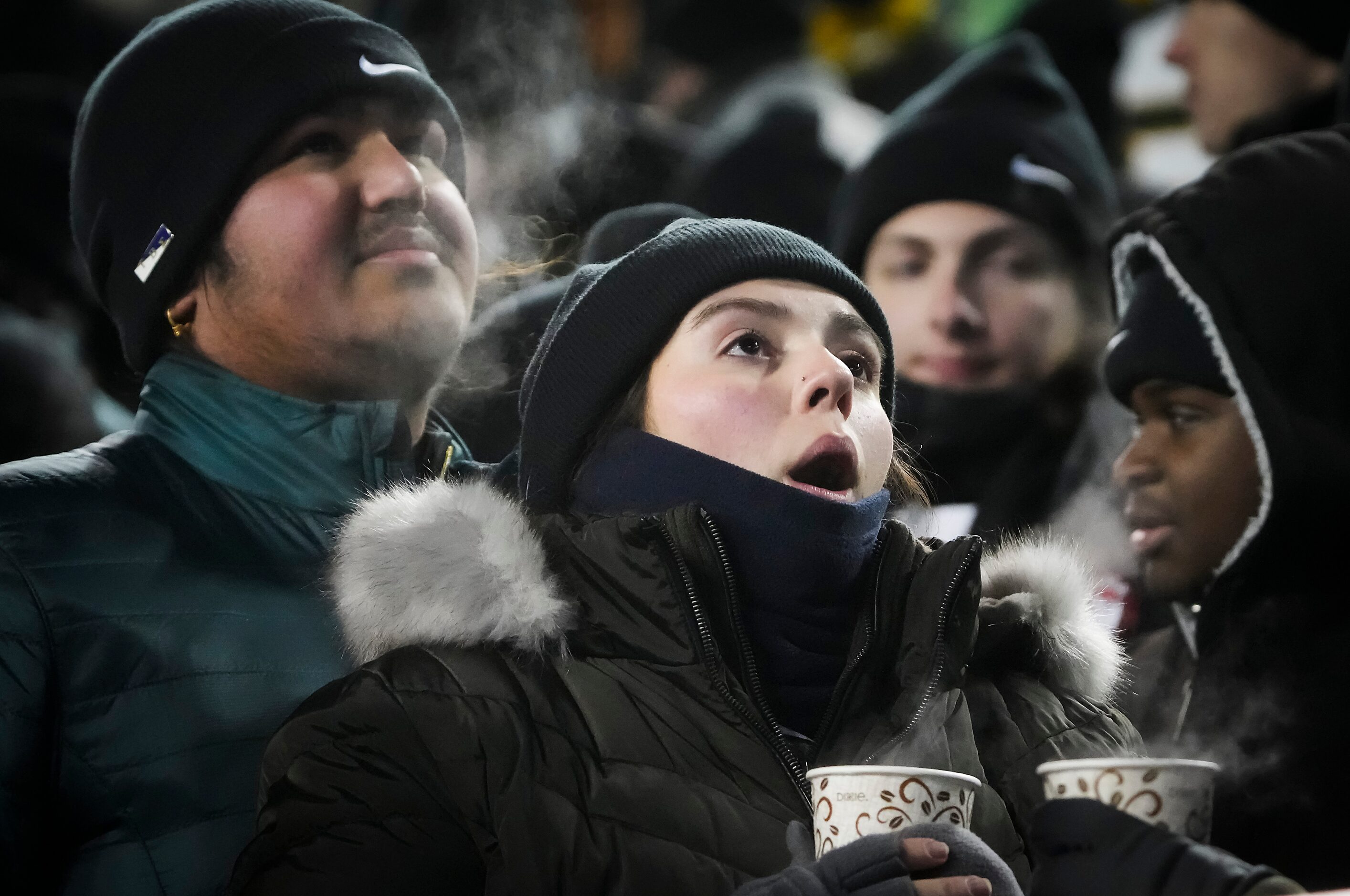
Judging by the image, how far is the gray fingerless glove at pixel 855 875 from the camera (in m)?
1.31

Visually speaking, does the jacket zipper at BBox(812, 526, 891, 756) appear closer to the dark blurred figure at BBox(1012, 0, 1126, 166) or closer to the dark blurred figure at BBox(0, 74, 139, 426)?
the dark blurred figure at BBox(0, 74, 139, 426)

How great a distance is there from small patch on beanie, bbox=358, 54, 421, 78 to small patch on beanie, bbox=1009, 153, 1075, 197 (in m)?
1.43

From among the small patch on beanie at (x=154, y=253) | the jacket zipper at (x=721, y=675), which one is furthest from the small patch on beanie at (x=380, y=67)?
the jacket zipper at (x=721, y=675)

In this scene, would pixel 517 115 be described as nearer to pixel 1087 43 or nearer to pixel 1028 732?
pixel 1028 732

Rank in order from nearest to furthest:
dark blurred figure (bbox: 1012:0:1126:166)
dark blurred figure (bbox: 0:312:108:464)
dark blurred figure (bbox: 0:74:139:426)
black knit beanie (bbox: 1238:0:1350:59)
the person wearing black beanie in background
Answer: dark blurred figure (bbox: 0:312:108:464) → the person wearing black beanie in background → dark blurred figure (bbox: 0:74:139:426) → black knit beanie (bbox: 1238:0:1350:59) → dark blurred figure (bbox: 1012:0:1126:166)

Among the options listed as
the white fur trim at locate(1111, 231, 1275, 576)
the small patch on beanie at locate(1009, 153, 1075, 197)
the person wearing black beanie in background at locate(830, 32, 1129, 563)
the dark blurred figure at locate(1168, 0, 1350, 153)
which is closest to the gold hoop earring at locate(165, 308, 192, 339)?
the person wearing black beanie in background at locate(830, 32, 1129, 563)

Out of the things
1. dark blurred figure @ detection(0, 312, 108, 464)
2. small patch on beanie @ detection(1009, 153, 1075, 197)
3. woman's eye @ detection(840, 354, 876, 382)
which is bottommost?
dark blurred figure @ detection(0, 312, 108, 464)

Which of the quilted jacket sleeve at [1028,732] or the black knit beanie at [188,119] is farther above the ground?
the black knit beanie at [188,119]

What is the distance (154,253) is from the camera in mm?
2137

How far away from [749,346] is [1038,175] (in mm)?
1621

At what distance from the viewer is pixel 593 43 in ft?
13.3

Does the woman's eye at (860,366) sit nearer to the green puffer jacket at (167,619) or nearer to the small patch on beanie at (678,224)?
the small patch on beanie at (678,224)

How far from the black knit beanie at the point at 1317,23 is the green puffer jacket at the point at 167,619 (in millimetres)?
2141

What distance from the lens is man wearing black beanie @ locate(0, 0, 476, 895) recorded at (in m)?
1.85
